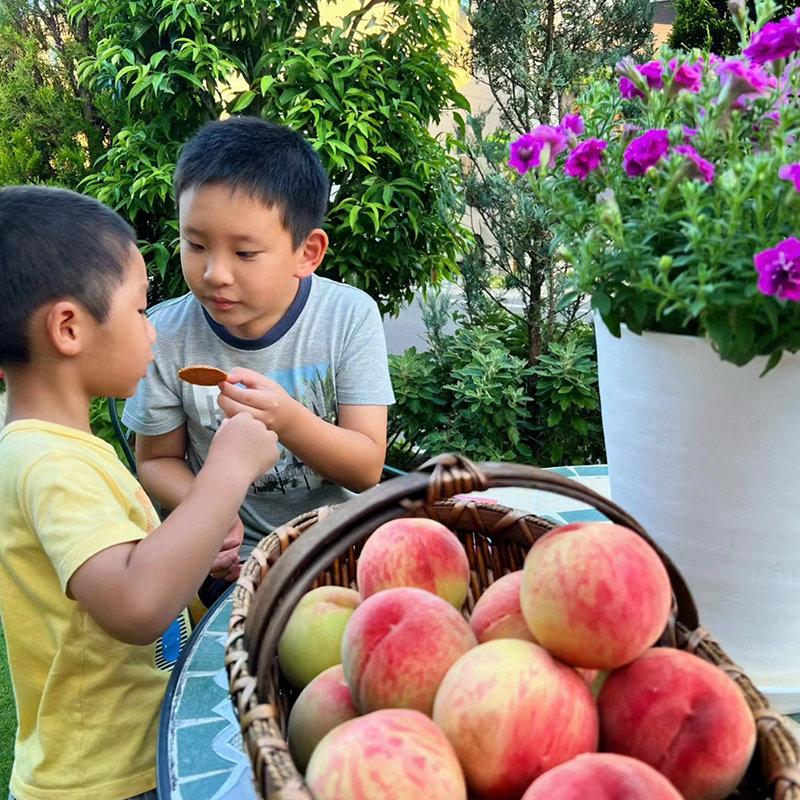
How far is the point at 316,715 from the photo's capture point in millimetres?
708

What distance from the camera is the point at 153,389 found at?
5.35ft

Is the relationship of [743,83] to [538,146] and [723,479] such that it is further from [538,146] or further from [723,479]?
[723,479]

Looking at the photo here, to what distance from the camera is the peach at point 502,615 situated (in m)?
0.75

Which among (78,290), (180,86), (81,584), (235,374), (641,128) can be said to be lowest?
(81,584)

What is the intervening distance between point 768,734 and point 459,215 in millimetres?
2852

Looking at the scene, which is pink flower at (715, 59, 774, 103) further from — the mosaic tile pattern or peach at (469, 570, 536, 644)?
the mosaic tile pattern

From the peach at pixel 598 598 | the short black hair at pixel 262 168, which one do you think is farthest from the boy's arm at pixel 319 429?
the peach at pixel 598 598

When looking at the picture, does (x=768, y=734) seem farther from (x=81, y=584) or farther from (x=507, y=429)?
(x=507, y=429)

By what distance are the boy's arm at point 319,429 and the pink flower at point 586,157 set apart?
0.68 m

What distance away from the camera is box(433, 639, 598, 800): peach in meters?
0.62

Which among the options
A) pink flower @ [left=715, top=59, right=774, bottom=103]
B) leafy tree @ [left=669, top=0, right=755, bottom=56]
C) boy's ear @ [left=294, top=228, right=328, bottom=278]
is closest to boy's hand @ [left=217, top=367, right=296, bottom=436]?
boy's ear @ [left=294, top=228, right=328, bottom=278]

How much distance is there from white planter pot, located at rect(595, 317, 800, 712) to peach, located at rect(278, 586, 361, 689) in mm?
371

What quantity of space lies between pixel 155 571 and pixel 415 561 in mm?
314

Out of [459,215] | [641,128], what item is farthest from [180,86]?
[641,128]
